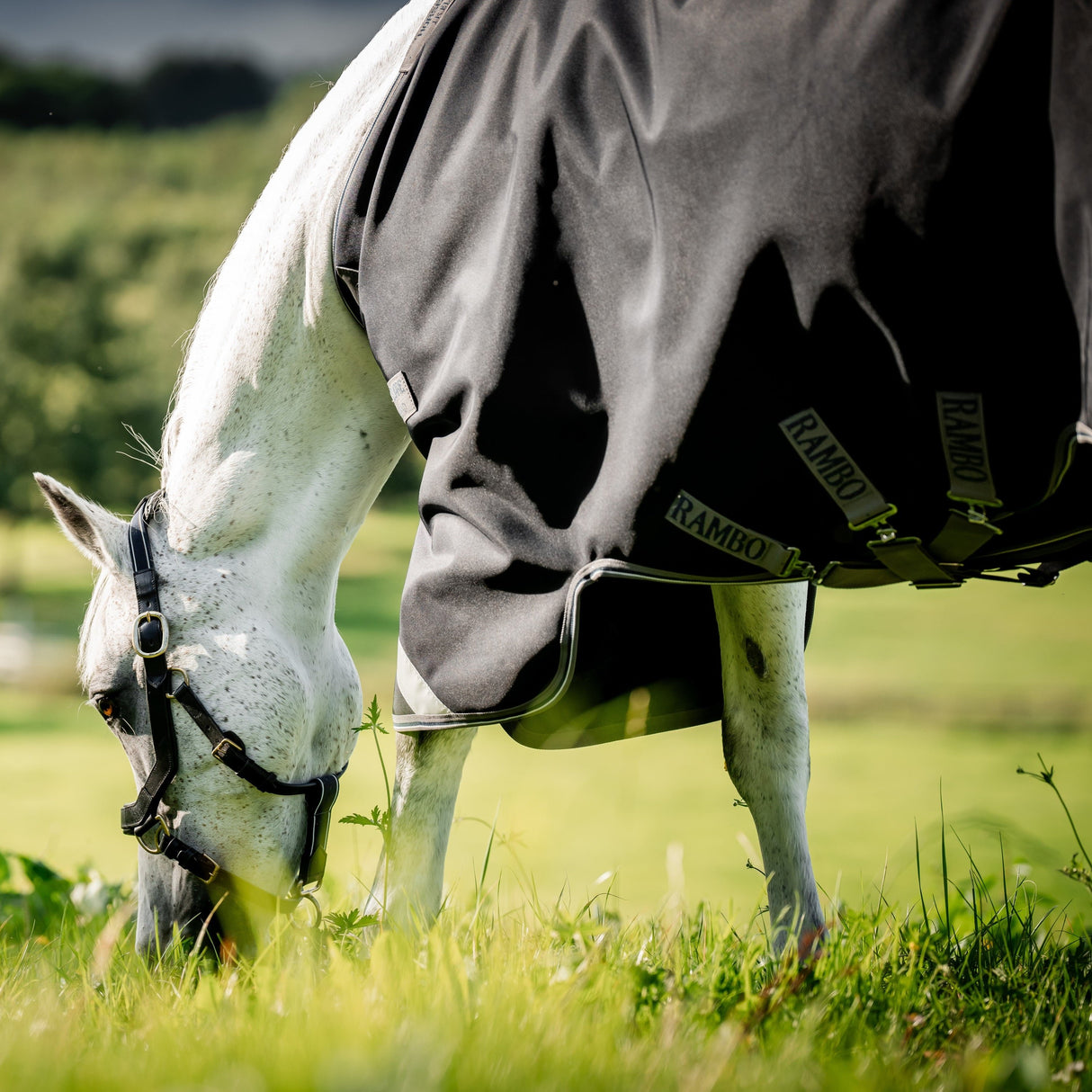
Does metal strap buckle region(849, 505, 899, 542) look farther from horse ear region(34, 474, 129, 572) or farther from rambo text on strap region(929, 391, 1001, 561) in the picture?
horse ear region(34, 474, 129, 572)

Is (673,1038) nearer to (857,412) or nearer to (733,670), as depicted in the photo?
(857,412)

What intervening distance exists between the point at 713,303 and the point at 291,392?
877mm

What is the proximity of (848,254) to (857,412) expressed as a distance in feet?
0.62

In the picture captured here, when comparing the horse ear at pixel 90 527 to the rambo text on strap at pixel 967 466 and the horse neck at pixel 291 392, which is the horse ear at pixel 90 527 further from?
the rambo text on strap at pixel 967 466

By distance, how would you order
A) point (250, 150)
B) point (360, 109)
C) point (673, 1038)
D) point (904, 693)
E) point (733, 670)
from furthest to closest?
point (250, 150), point (904, 693), point (733, 670), point (360, 109), point (673, 1038)

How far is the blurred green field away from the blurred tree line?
466 cm

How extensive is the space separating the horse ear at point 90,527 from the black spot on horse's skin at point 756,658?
1148mm

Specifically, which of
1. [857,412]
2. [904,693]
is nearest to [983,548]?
[857,412]

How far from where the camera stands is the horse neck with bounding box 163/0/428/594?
178 cm

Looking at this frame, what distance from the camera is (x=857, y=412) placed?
1225 mm

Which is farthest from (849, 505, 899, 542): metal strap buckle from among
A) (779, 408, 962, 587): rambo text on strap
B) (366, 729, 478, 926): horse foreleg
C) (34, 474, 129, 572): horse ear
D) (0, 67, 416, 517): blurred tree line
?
(0, 67, 416, 517): blurred tree line

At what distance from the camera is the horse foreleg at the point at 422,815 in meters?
1.72

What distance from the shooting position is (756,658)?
1.90 meters

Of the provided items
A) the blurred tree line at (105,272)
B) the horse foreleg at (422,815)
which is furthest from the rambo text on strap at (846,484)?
the blurred tree line at (105,272)
